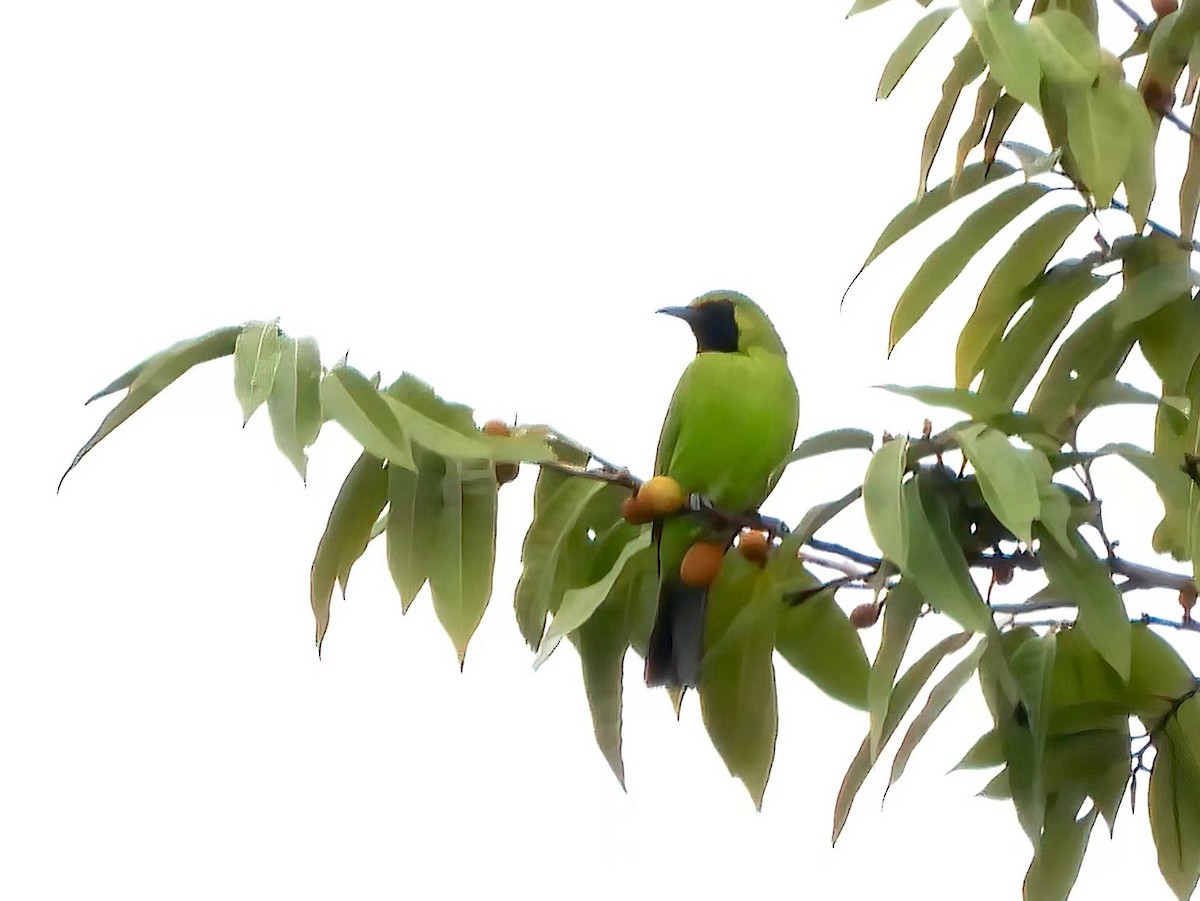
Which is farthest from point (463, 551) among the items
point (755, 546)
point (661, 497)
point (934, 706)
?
point (934, 706)

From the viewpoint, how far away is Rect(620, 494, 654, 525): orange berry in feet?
3.16

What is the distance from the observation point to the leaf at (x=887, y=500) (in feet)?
2.37

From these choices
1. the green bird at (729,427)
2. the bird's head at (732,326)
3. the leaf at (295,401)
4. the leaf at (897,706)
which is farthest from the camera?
the bird's head at (732,326)

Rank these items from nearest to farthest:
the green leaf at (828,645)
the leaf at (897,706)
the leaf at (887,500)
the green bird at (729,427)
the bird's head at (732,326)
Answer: the leaf at (887,500) → the leaf at (897,706) → the green leaf at (828,645) → the green bird at (729,427) → the bird's head at (732,326)

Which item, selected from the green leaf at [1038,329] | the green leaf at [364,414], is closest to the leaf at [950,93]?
the green leaf at [1038,329]

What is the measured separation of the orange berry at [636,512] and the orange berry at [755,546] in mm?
118

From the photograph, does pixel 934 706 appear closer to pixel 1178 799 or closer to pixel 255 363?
pixel 1178 799

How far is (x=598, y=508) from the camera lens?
106 cm

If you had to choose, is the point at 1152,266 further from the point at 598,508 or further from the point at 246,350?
the point at 246,350

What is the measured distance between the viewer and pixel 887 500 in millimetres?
747

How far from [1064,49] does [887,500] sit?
16.5 inches

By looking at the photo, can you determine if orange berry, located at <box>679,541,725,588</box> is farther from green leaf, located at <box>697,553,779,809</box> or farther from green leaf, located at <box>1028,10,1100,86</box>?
green leaf, located at <box>1028,10,1100,86</box>

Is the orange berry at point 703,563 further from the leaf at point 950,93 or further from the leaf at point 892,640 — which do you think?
the leaf at point 950,93

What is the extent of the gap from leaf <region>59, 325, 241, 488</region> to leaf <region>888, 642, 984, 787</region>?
0.58 metres
